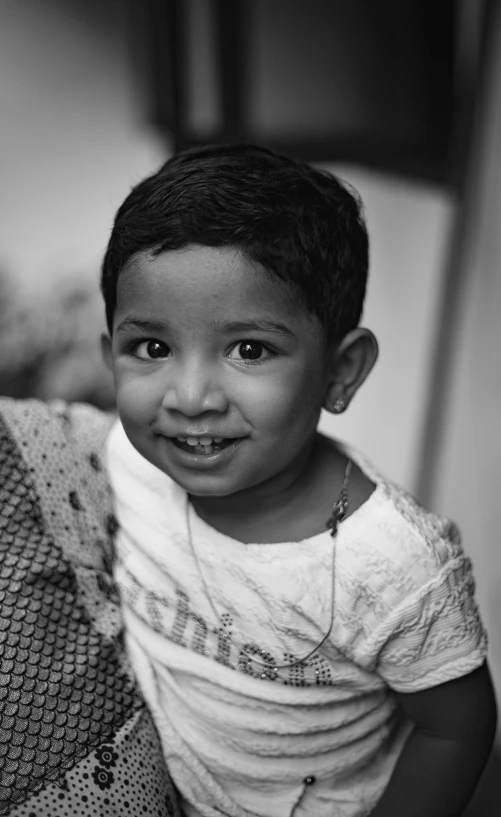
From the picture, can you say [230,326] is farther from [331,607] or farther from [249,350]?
[331,607]

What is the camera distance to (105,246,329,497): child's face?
0.89m

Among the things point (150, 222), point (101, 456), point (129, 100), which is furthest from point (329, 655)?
point (129, 100)

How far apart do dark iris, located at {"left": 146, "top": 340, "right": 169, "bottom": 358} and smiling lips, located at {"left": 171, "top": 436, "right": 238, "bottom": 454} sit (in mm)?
99

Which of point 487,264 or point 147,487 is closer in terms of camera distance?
point 147,487

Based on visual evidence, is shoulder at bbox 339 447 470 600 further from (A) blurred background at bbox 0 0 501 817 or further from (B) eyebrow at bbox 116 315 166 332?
(A) blurred background at bbox 0 0 501 817

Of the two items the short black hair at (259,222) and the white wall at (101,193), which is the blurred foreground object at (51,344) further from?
the short black hair at (259,222)

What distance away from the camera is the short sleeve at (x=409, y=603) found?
0.98 metres

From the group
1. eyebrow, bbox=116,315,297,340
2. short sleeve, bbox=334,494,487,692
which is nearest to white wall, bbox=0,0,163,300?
eyebrow, bbox=116,315,297,340

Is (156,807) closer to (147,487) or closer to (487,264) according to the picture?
(147,487)

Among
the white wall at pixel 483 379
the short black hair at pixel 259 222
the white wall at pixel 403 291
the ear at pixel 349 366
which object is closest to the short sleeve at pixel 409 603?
the ear at pixel 349 366

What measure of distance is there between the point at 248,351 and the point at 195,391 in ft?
0.26

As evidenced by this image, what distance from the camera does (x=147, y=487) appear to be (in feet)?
3.86

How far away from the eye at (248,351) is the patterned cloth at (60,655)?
13.2 inches

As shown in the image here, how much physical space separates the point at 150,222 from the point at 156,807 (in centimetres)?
68
